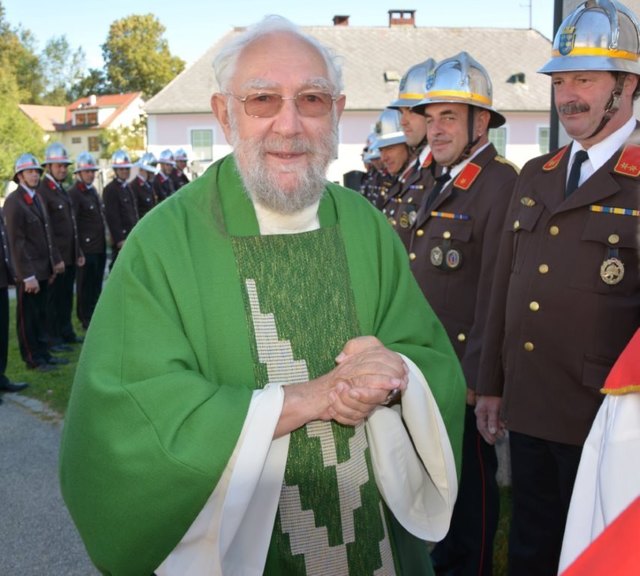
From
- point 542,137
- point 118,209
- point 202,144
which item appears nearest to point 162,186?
point 118,209

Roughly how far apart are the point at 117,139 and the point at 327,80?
47725 millimetres

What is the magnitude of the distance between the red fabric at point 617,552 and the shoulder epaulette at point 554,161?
2.61 metres

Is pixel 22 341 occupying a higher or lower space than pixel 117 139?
lower

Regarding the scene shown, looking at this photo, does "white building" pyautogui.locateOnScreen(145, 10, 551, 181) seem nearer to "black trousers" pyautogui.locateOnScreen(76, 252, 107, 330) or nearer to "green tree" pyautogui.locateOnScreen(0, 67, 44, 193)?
"green tree" pyautogui.locateOnScreen(0, 67, 44, 193)

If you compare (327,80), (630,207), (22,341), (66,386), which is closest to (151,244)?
(327,80)

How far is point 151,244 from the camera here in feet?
7.45

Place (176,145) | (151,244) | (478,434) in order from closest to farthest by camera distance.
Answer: (151,244) < (478,434) < (176,145)

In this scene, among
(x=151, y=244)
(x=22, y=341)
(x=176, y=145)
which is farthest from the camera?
(x=176, y=145)

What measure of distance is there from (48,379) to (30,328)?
2.77ft

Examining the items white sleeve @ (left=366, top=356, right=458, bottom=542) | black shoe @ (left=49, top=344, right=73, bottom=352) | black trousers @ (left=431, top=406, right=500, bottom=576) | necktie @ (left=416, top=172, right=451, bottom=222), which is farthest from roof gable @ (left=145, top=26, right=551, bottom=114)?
white sleeve @ (left=366, top=356, right=458, bottom=542)

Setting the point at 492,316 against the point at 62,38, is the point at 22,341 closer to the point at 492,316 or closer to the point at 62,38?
the point at 492,316

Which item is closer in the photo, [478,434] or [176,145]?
[478,434]

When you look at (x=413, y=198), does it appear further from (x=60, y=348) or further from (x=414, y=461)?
(x=60, y=348)

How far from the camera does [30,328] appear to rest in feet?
30.2
